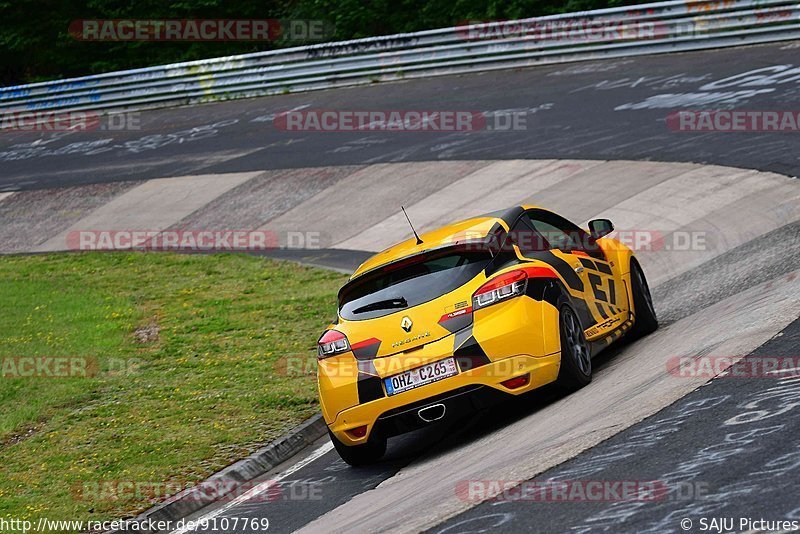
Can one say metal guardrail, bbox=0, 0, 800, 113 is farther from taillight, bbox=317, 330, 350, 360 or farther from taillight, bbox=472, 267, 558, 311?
taillight, bbox=317, 330, 350, 360

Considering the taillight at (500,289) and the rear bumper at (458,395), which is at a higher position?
the taillight at (500,289)

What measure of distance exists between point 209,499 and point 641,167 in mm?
10121

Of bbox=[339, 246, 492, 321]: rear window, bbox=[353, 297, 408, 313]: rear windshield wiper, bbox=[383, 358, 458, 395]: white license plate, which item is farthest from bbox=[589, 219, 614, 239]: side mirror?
bbox=[383, 358, 458, 395]: white license plate

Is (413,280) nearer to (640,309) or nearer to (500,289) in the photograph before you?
(500,289)

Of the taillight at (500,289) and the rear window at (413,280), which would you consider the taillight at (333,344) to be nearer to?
the rear window at (413,280)

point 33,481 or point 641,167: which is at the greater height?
point 641,167

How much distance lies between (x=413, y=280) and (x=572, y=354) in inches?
49.7

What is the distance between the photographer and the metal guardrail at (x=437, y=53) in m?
22.3

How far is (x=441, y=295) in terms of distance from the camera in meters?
8.42

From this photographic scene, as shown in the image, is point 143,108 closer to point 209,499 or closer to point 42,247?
point 42,247

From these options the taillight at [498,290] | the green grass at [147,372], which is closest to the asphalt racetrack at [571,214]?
the taillight at [498,290]

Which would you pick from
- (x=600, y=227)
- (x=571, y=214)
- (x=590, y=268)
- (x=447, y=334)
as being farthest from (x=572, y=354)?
(x=571, y=214)

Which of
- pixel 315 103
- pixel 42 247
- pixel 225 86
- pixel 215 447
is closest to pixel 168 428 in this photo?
pixel 215 447

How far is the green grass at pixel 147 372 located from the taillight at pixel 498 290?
2488mm
